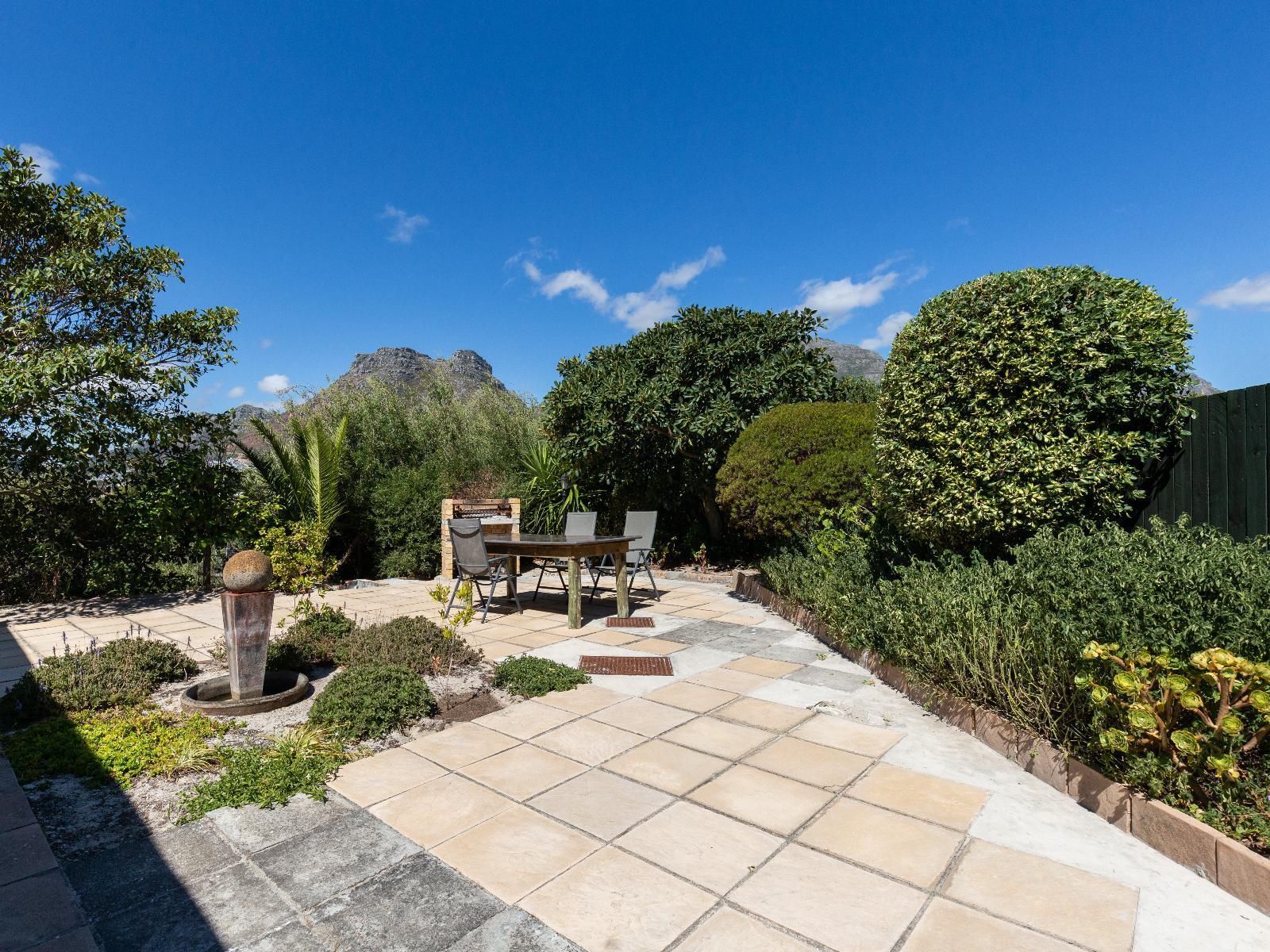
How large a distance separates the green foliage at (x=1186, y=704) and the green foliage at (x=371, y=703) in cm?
300

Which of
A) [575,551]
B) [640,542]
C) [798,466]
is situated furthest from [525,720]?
[798,466]

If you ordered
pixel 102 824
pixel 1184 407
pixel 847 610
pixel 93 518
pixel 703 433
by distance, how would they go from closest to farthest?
pixel 102 824
pixel 1184 407
pixel 847 610
pixel 93 518
pixel 703 433

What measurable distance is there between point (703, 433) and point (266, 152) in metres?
7.61

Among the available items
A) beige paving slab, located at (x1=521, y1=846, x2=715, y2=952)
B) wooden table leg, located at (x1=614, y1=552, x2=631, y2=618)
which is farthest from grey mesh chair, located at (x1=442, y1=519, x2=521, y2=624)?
beige paving slab, located at (x1=521, y1=846, x2=715, y2=952)

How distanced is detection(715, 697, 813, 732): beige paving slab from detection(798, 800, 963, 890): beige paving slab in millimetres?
844

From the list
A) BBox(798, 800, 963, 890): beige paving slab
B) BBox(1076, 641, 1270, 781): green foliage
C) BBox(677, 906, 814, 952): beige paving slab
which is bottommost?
BBox(798, 800, 963, 890): beige paving slab

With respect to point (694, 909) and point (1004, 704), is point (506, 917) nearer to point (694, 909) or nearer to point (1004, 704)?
point (694, 909)

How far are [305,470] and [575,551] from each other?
5.19 meters

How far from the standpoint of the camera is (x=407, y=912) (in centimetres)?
173

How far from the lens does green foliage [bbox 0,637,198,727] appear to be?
10.5 feet

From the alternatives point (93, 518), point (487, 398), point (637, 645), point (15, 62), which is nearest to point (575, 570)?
point (637, 645)

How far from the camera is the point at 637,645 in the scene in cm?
489

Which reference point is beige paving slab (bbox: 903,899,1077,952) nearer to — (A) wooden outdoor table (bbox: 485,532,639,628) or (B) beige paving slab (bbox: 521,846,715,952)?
(B) beige paving slab (bbox: 521,846,715,952)

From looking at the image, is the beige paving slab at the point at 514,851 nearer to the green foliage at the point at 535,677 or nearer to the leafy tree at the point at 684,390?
the green foliage at the point at 535,677
